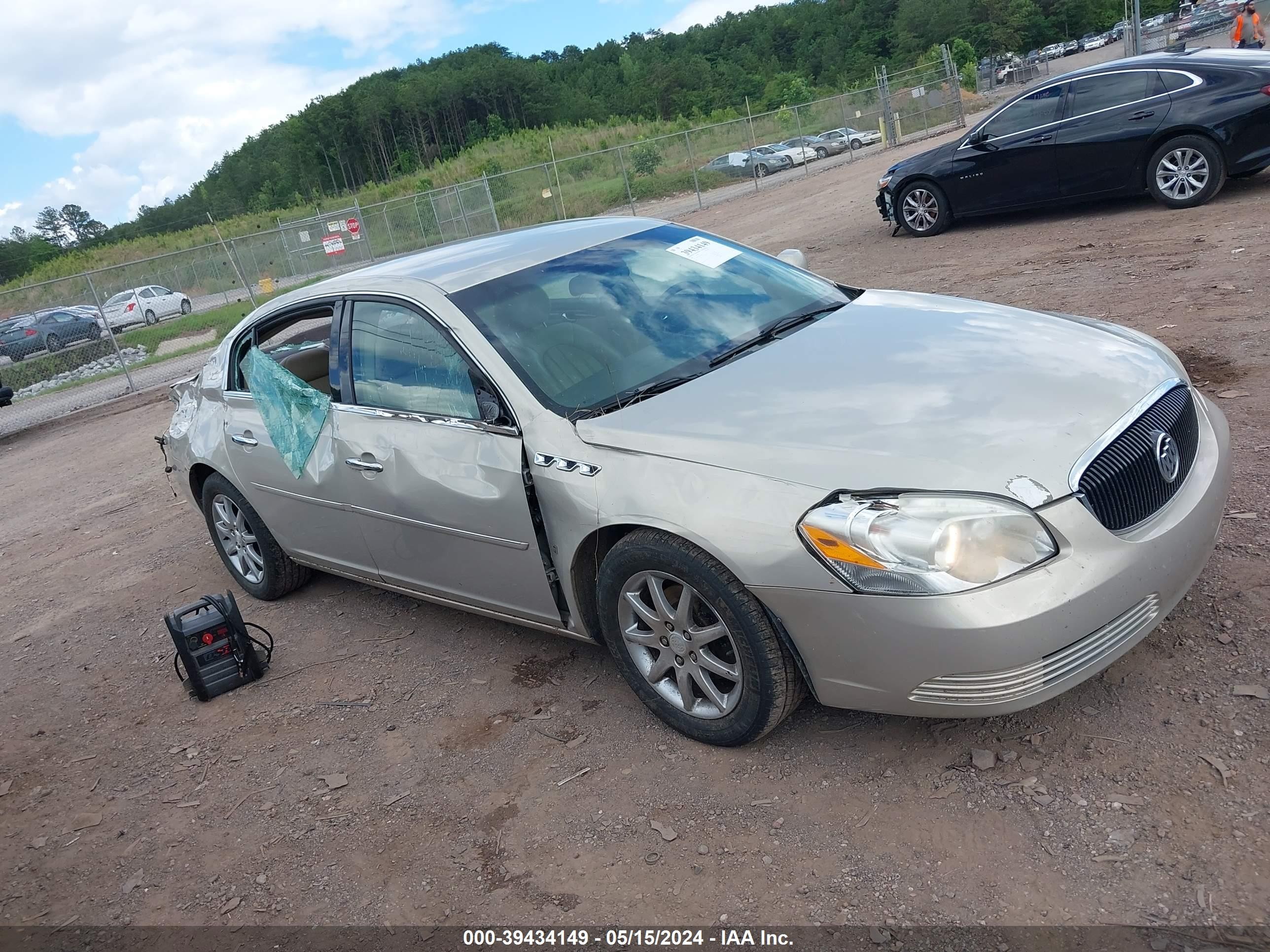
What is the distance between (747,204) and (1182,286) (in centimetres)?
1843

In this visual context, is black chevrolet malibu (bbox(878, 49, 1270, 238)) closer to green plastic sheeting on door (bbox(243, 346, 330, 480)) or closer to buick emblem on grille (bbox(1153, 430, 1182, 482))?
buick emblem on grille (bbox(1153, 430, 1182, 482))

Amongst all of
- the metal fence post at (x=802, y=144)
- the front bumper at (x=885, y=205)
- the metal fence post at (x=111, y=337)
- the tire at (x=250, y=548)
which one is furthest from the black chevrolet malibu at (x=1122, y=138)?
the metal fence post at (x=802, y=144)

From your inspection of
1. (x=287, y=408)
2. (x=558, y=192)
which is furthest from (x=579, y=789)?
(x=558, y=192)

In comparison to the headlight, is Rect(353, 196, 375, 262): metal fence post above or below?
above

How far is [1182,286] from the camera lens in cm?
760

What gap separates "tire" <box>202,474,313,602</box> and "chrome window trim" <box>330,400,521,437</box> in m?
1.29

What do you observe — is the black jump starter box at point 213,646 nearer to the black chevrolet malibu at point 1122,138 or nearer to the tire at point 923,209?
the black chevrolet malibu at point 1122,138

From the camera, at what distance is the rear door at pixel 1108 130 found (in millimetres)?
10039

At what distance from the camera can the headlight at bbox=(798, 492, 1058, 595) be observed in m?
2.68

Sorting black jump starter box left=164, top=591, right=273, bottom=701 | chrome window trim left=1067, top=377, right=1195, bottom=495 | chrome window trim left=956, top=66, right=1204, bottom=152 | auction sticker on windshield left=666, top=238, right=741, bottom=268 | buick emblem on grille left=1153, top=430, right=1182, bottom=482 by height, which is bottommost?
black jump starter box left=164, top=591, right=273, bottom=701

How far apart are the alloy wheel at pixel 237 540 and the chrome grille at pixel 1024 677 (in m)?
3.85

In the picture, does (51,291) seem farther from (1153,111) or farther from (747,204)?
(1153,111)

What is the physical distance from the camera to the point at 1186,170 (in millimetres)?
10141

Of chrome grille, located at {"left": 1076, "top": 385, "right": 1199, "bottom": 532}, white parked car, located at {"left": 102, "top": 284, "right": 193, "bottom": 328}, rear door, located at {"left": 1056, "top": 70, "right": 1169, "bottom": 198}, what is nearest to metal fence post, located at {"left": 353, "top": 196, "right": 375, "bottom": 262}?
white parked car, located at {"left": 102, "top": 284, "right": 193, "bottom": 328}
